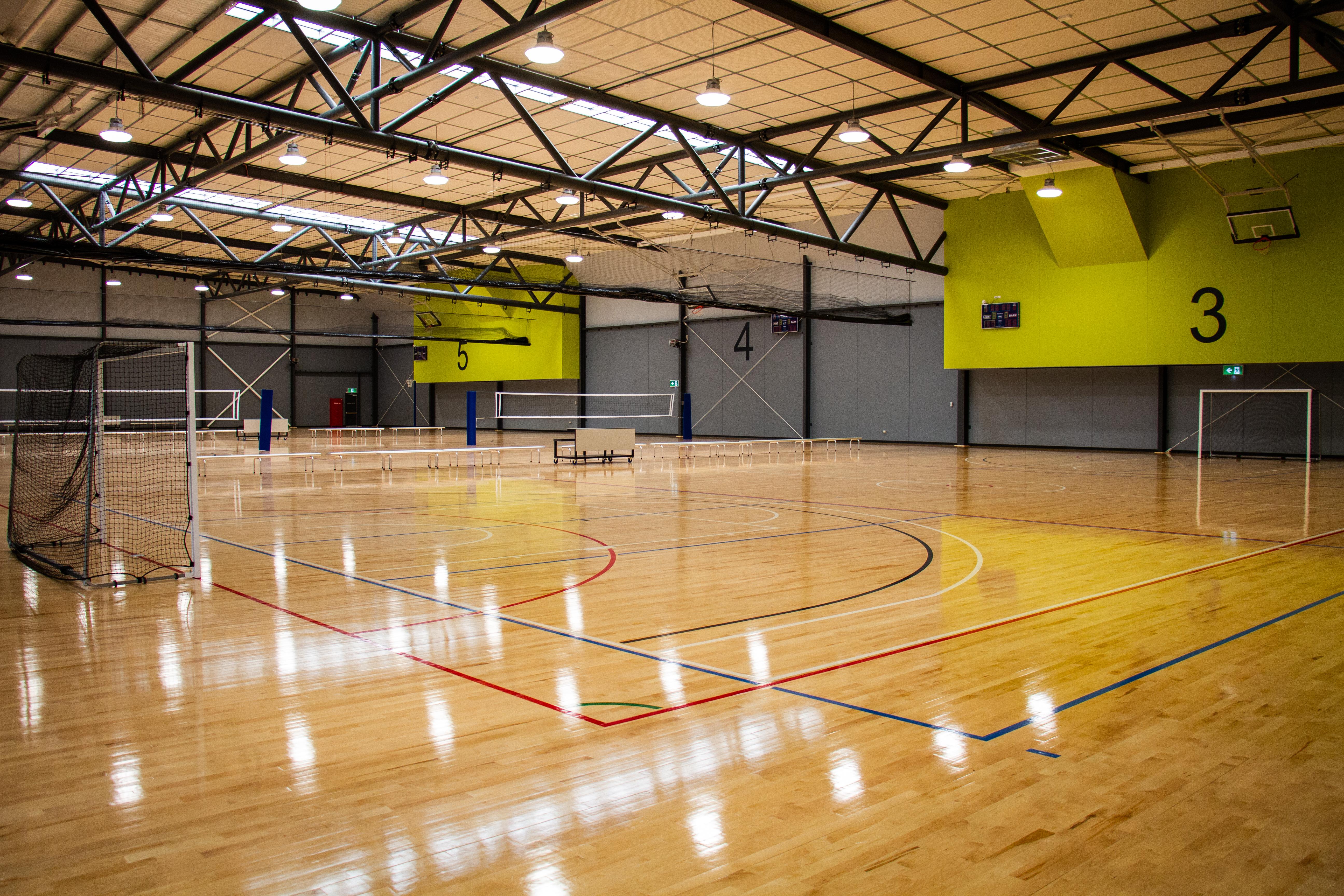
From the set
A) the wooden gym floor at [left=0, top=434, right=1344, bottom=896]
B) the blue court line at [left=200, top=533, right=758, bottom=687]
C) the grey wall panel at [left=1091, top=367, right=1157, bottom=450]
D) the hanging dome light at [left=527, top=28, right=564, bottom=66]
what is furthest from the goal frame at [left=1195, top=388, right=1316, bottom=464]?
the blue court line at [left=200, top=533, right=758, bottom=687]

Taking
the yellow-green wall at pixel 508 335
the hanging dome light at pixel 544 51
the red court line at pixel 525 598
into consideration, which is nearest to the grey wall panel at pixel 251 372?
the yellow-green wall at pixel 508 335

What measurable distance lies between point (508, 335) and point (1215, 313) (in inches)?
1026

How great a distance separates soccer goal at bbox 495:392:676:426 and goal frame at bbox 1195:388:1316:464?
1631cm

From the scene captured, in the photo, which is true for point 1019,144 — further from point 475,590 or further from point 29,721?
point 29,721

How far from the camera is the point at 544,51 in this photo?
31.2 feet

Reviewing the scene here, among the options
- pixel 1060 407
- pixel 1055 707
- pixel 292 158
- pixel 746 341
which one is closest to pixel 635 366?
pixel 746 341

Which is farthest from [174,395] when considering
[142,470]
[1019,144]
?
[1019,144]

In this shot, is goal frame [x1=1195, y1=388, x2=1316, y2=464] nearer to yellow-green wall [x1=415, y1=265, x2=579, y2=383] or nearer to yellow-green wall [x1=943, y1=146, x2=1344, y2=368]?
yellow-green wall [x1=943, y1=146, x2=1344, y2=368]

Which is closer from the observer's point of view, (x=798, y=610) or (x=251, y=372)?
(x=798, y=610)

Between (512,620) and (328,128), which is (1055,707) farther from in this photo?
(328,128)

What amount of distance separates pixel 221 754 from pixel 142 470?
16923 mm

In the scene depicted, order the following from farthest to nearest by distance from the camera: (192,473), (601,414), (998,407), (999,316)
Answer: (601,414)
(998,407)
(999,316)
(192,473)

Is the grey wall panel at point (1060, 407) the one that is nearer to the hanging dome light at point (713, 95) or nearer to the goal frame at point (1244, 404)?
the goal frame at point (1244, 404)

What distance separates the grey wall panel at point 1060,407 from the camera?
23797 mm
